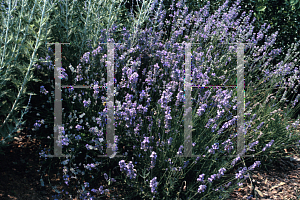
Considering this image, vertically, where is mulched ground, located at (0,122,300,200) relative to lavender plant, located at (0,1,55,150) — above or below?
below

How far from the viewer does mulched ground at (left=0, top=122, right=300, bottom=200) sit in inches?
93.4

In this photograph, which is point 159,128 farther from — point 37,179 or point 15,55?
point 15,55

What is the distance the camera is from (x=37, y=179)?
8.23 ft

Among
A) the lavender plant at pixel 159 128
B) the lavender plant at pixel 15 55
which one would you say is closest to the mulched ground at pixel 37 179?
the lavender plant at pixel 159 128

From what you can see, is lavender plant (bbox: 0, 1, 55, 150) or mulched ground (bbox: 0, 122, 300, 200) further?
mulched ground (bbox: 0, 122, 300, 200)

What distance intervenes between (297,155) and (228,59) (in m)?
1.34

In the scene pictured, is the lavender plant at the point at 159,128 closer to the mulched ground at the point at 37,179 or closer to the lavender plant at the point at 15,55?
the mulched ground at the point at 37,179

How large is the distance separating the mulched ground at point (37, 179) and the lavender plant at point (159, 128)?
16 cm

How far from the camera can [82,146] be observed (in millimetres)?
2654

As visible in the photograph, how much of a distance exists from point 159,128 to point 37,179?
1174mm

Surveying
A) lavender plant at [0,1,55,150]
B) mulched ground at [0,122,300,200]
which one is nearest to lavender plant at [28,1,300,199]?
mulched ground at [0,122,300,200]

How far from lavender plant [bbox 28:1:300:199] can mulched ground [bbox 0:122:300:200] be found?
0.16 metres

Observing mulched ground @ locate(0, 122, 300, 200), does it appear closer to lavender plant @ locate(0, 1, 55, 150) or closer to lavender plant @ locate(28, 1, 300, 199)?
lavender plant @ locate(28, 1, 300, 199)

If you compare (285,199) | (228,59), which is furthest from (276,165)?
(228,59)
